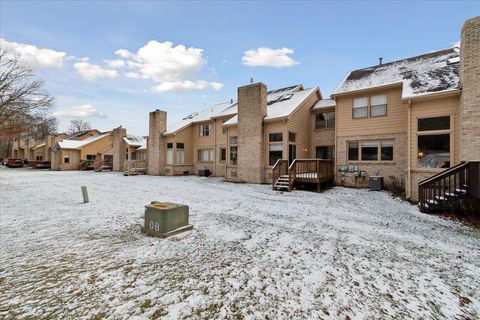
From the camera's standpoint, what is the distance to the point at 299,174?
1355cm

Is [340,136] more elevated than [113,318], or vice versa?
[340,136]

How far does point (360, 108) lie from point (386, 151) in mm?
3014

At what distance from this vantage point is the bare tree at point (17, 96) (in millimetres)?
17381

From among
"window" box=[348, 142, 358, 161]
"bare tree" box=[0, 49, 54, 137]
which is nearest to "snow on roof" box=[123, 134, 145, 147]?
"bare tree" box=[0, 49, 54, 137]

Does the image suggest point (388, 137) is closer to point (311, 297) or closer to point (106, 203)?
point (311, 297)

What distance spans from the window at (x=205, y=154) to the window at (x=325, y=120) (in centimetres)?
1042

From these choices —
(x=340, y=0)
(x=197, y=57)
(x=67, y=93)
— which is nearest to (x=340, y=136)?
(x=340, y=0)

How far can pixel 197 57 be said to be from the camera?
23562 mm

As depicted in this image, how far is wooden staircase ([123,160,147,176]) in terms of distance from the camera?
2362cm

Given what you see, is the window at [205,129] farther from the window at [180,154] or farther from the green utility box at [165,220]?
the green utility box at [165,220]

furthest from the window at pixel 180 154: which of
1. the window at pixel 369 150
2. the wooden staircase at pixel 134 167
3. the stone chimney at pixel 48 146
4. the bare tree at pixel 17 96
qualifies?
the stone chimney at pixel 48 146

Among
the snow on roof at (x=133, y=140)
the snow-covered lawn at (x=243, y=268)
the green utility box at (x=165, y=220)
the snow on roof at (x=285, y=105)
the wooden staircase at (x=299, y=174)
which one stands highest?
the snow on roof at (x=285, y=105)

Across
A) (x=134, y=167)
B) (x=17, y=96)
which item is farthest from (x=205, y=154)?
(x=17, y=96)

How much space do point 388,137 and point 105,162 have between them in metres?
34.4
